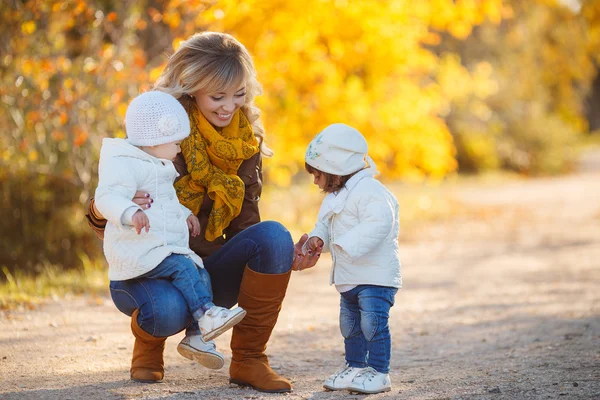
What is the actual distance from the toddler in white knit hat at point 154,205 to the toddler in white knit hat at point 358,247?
0.53m

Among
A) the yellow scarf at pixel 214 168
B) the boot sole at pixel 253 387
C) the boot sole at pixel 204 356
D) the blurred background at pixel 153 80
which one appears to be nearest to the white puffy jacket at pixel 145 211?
the yellow scarf at pixel 214 168

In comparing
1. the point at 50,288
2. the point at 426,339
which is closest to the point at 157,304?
the point at 426,339

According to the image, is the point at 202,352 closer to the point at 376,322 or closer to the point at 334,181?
the point at 376,322

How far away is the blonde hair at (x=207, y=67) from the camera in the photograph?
3199 millimetres

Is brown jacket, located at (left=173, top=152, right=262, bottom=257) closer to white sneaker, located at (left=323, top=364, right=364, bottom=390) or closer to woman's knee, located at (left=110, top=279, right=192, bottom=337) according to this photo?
woman's knee, located at (left=110, top=279, right=192, bottom=337)

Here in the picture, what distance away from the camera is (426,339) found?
178 inches

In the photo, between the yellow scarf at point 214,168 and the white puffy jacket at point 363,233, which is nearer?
the white puffy jacket at point 363,233

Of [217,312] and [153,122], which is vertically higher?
[153,122]

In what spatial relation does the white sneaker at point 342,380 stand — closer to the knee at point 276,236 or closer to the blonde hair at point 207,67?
the knee at point 276,236

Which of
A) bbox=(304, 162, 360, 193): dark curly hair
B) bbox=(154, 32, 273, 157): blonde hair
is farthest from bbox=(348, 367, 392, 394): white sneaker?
bbox=(154, 32, 273, 157): blonde hair

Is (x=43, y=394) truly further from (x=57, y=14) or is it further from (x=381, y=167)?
(x=381, y=167)

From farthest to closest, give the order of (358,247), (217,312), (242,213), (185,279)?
(242,213) < (358,247) < (185,279) < (217,312)

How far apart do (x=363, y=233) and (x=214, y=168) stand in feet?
2.33

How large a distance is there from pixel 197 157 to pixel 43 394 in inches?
43.9
